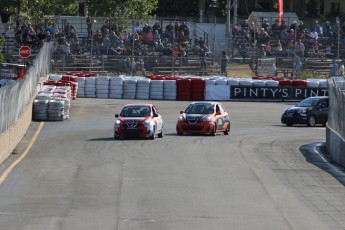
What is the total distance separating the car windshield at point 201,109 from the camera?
121 feet

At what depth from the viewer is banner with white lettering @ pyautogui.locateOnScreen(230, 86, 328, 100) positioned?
54719 millimetres

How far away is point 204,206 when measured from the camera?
62.7 ft

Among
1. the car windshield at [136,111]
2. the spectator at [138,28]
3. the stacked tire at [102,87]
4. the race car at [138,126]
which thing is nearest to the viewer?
the race car at [138,126]

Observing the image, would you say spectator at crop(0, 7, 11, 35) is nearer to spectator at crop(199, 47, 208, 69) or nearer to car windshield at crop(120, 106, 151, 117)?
spectator at crop(199, 47, 208, 69)

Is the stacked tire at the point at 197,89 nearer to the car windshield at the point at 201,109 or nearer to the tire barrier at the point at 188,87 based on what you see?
the tire barrier at the point at 188,87

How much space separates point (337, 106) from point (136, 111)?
7.91 meters

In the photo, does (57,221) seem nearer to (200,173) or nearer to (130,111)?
(200,173)

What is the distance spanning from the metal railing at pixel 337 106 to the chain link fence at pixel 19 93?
9221 mm

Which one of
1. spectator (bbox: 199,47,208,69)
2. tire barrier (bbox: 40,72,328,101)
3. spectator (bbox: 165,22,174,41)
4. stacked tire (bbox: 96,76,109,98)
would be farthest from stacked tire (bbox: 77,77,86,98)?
spectator (bbox: 199,47,208,69)

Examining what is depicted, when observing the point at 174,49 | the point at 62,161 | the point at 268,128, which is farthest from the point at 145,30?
the point at 62,161

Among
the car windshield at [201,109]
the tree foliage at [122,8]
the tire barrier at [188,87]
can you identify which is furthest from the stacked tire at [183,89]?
the car windshield at [201,109]

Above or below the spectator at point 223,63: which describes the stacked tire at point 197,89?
below

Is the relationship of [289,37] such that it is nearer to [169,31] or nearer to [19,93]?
[169,31]

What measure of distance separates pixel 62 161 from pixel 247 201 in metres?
8.30
